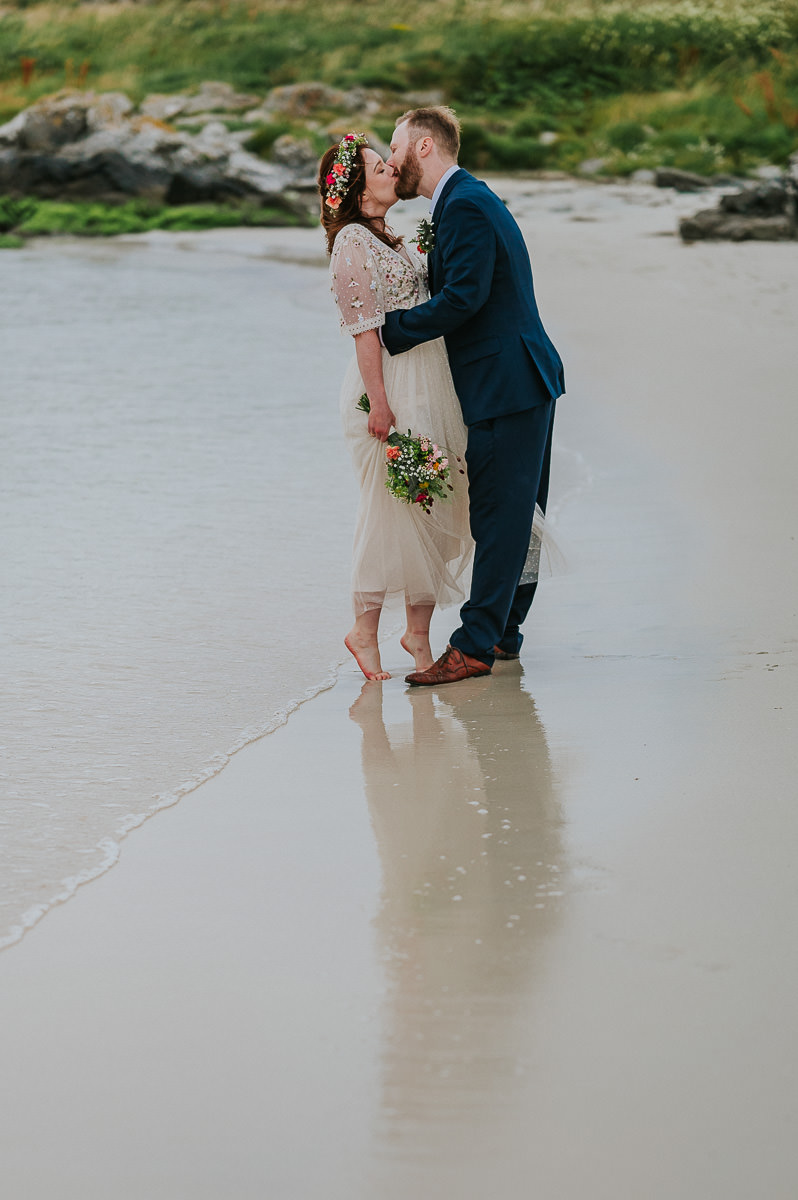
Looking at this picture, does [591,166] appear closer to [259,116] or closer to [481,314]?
[259,116]

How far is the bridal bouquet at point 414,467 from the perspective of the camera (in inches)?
149

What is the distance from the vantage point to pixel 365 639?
400cm

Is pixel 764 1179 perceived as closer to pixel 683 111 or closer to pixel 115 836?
pixel 115 836

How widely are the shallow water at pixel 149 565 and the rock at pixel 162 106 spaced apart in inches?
720

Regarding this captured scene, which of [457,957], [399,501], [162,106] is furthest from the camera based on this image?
[162,106]

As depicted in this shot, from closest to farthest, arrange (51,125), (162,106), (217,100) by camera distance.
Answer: (51,125) < (162,106) < (217,100)

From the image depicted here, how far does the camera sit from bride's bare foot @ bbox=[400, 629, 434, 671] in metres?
4.04

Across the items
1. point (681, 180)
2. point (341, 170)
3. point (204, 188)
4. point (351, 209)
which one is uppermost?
point (341, 170)

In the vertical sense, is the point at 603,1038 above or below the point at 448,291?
below

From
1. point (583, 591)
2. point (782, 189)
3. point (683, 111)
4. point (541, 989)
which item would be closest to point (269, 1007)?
point (541, 989)

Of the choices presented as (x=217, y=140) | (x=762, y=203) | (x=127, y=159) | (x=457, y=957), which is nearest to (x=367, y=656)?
(x=457, y=957)

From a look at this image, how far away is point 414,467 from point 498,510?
0.91ft

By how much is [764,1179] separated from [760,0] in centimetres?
3028

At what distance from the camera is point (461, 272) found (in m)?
3.64
